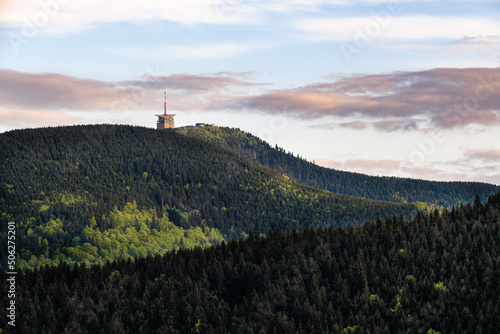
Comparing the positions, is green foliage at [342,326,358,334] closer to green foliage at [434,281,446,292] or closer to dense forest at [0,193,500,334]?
dense forest at [0,193,500,334]

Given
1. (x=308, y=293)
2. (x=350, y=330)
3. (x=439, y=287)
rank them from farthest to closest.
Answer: (x=308, y=293) → (x=439, y=287) → (x=350, y=330)

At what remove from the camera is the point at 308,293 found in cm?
18350

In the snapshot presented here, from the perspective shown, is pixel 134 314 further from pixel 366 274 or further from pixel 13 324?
pixel 366 274

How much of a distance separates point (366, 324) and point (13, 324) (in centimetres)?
7623

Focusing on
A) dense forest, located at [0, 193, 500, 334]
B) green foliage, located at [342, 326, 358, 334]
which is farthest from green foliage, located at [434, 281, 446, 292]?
green foliage, located at [342, 326, 358, 334]

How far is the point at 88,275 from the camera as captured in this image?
195625mm

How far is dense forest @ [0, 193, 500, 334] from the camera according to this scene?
550 ft

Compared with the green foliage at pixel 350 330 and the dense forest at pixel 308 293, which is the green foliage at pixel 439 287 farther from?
the green foliage at pixel 350 330

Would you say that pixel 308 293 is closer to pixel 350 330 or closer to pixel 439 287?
pixel 350 330

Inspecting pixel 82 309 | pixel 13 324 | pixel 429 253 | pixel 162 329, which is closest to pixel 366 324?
pixel 429 253

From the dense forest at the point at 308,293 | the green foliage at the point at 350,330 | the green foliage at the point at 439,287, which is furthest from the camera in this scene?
the green foliage at the point at 439,287

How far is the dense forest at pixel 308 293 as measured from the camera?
550ft

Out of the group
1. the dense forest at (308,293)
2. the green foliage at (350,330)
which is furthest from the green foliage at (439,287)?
the green foliage at (350,330)

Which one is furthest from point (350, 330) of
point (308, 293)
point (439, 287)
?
point (439, 287)
